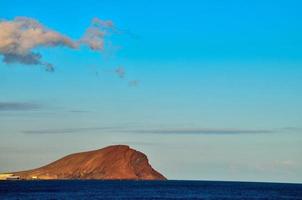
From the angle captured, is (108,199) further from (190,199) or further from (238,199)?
(238,199)

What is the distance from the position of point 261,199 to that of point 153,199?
32.5 meters

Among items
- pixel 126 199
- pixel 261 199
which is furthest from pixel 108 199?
pixel 261 199

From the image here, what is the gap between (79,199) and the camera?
159500mm

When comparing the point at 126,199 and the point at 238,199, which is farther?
the point at 238,199

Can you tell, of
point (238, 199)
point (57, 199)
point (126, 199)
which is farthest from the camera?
point (238, 199)

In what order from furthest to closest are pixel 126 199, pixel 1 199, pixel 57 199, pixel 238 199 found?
pixel 238 199, pixel 126 199, pixel 57 199, pixel 1 199

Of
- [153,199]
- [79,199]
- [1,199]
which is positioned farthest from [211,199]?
[1,199]

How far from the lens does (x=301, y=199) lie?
7096 inches

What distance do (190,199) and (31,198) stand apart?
1530 inches

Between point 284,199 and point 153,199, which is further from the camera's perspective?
point 284,199

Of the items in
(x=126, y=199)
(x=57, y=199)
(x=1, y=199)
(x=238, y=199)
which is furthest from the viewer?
(x=238, y=199)

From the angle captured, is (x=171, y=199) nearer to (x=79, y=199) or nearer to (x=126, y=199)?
(x=126, y=199)

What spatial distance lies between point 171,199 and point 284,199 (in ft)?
103

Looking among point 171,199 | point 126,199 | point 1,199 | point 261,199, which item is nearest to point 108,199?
point 126,199
